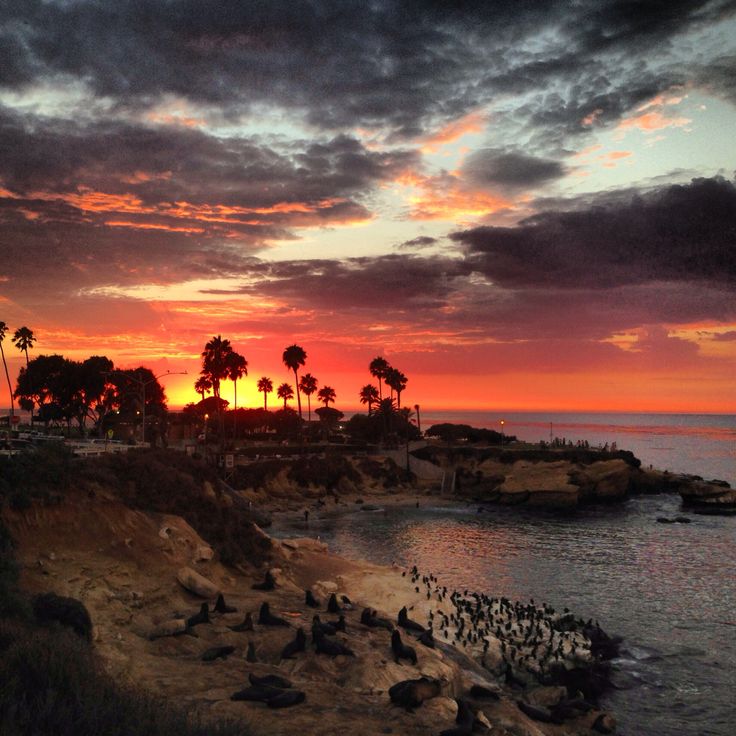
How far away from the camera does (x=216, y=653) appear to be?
836 inches

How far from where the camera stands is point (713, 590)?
48.8m

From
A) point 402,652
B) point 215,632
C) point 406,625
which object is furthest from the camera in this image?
point 406,625

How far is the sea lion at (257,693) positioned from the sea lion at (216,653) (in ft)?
12.0

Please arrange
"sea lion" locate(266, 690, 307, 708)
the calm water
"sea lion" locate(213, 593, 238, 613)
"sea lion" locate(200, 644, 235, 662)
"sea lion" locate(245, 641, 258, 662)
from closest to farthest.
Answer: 1. "sea lion" locate(266, 690, 307, 708)
2. "sea lion" locate(200, 644, 235, 662)
3. "sea lion" locate(245, 641, 258, 662)
4. "sea lion" locate(213, 593, 238, 613)
5. the calm water

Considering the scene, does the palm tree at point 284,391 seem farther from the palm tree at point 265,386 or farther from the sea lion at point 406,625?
the sea lion at point 406,625

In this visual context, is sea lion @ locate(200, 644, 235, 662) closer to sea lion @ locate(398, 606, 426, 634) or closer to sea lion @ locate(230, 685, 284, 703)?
sea lion @ locate(230, 685, 284, 703)

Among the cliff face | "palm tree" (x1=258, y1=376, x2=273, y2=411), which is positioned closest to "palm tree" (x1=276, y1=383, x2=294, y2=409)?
"palm tree" (x1=258, y1=376, x2=273, y2=411)

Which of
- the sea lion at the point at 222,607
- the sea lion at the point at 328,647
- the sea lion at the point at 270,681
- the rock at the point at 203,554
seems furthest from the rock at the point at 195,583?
the sea lion at the point at 270,681

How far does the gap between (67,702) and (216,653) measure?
9842 mm

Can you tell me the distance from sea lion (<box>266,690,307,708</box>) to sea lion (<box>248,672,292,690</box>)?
0.55 m

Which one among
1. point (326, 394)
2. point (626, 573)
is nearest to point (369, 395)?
point (326, 394)

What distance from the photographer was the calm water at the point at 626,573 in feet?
96.4

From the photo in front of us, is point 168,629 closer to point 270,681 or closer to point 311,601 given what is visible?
point 270,681

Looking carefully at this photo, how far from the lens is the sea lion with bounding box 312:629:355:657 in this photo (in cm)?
2216
